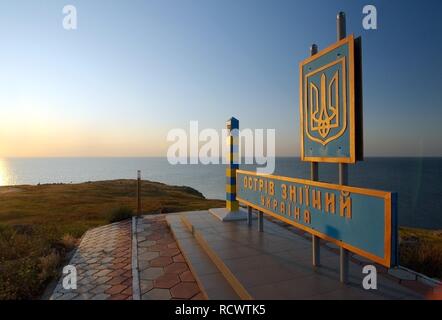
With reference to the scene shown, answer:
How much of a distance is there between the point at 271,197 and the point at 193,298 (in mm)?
2730

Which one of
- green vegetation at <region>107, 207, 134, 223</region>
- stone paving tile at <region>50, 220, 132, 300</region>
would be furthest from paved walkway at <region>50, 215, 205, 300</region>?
green vegetation at <region>107, 207, 134, 223</region>

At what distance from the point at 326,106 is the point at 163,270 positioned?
14.0 feet

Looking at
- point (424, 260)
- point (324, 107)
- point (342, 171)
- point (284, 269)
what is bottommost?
point (424, 260)

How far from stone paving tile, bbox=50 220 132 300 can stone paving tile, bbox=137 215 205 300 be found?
0.29 m

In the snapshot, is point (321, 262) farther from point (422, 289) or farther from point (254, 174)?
point (254, 174)

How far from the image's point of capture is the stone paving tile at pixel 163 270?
4.41 meters

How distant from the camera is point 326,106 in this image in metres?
4.32

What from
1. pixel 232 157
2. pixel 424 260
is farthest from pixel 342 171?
pixel 232 157

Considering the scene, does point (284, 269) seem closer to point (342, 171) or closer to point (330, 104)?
point (342, 171)

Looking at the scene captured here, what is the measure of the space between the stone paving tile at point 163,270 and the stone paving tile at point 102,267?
0.96ft

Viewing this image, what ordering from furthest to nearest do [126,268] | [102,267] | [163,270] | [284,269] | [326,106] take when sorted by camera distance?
[102,267] → [126,268] → [163,270] → [284,269] → [326,106]


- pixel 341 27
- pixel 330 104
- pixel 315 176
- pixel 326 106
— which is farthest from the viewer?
pixel 315 176

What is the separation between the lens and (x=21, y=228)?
29.1ft
